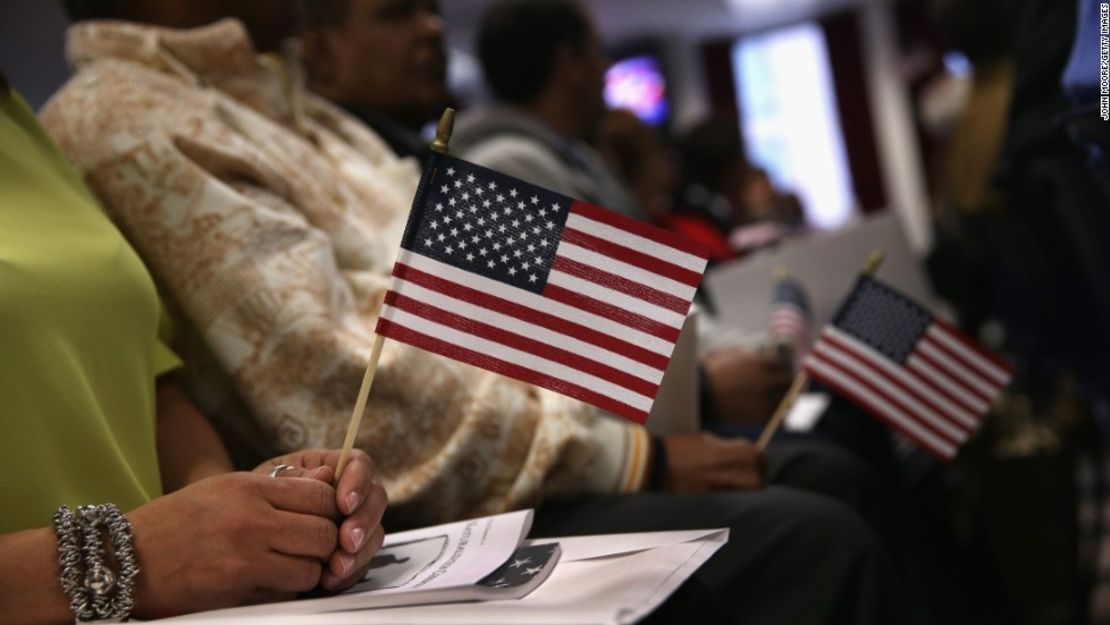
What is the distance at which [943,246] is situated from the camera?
3195mm

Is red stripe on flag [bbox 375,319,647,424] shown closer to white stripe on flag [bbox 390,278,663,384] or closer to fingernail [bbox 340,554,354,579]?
white stripe on flag [bbox 390,278,663,384]

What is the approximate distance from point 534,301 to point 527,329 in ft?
0.09

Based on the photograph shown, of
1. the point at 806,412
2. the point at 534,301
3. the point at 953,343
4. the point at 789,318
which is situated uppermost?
the point at 534,301

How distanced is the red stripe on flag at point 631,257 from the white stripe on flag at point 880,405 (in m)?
0.72

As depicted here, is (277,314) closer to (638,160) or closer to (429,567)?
(429,567)

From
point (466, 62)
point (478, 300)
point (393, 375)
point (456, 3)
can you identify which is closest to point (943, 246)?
point (393, 375)

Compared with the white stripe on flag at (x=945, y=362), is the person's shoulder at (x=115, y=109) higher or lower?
higher

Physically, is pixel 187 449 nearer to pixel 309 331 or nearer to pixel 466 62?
pixel 309 331

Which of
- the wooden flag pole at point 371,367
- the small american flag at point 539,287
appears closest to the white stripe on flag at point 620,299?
the small american flag at point 539,287

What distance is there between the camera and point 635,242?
3.69 ft

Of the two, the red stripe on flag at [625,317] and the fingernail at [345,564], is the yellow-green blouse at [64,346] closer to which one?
the fingernail at [345,564]

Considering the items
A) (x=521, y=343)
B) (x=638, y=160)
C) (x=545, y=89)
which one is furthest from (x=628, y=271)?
(x=638, y=160)

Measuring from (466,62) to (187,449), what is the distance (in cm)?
966

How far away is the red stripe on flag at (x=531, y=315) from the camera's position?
1101 millimetres
